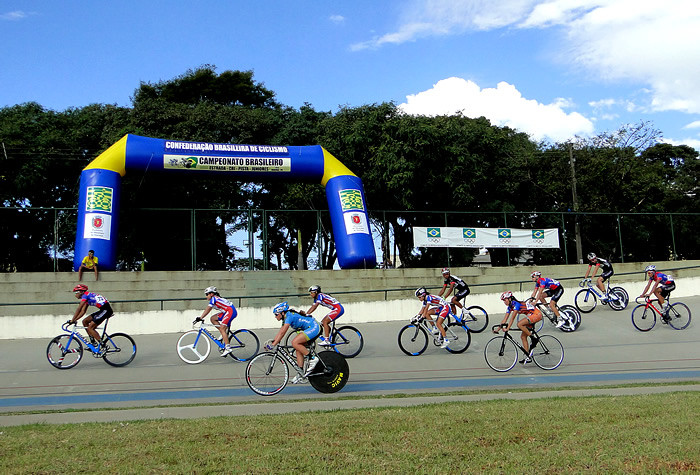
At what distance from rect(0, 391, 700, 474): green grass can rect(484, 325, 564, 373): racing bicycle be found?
4322 millimetres

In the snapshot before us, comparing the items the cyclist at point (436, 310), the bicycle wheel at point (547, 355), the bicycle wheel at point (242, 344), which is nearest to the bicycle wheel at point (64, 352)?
the bicycle wheel at point (242, 344)

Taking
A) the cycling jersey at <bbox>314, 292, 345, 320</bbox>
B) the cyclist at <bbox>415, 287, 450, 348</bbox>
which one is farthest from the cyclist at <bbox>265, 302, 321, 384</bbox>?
the cyclist at <bbox>415, 287, 450, 348</bbox>

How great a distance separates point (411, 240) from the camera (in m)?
28.7

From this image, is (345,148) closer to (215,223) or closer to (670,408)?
(215,223)

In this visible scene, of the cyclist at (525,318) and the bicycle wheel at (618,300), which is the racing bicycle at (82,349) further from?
the bicycle wheel at (618,300)

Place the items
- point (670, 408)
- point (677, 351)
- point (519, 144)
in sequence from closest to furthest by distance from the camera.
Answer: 1. point (670, 408)
2. point (677, 351)
3. point (519, 144)

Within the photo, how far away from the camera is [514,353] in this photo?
1262 centimetres

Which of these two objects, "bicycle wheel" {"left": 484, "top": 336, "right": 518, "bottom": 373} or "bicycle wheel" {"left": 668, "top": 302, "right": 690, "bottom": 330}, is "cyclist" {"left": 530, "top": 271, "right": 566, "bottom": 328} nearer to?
"bicycle wheel" {"left": 668, "top": 302, "right": 690, "bottom": 330}

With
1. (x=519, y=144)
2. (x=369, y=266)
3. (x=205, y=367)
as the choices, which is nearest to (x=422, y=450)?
(x=205, y=367)

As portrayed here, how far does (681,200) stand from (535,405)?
3865 cm

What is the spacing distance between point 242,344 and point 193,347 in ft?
3.70

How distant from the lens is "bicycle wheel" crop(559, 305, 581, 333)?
17.2m

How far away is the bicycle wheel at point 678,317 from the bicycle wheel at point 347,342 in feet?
29.7

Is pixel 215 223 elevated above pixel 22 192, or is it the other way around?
pixel 22 192
